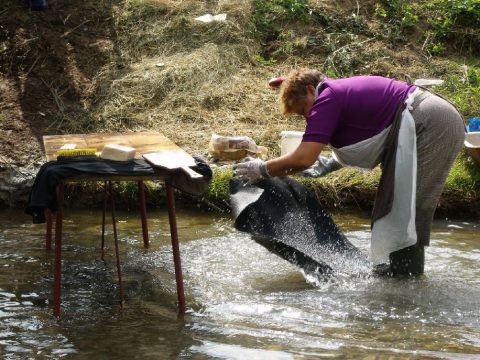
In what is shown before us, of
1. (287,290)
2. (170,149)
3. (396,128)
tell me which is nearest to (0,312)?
(170,149)

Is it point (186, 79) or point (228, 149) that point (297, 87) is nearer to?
point (228, 149)

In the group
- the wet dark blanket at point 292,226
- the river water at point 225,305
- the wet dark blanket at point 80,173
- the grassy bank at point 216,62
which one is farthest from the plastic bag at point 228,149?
the wet dark blanket at point 80,173

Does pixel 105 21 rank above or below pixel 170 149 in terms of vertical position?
above

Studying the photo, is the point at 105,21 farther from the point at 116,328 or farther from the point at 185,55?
the point at 116,328

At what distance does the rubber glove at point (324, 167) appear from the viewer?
5.52 meters

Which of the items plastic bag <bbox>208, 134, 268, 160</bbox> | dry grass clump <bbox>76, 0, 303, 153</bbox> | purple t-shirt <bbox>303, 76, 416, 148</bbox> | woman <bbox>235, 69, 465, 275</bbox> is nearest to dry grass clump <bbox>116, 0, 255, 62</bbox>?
dry grass clump <bbox>76, 0, 303, 153</bbox>

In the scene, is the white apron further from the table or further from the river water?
the table

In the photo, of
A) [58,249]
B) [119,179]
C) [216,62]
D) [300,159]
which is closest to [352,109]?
→ [300,159]

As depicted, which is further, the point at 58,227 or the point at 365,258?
the point at 365,258

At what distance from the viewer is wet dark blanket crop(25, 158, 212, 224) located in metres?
4.34

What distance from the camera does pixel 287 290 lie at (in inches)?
208

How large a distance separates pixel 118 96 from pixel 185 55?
113cm

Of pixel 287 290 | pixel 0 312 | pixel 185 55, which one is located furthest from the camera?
pixel 185 55

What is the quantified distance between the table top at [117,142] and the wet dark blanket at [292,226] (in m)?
0.54
